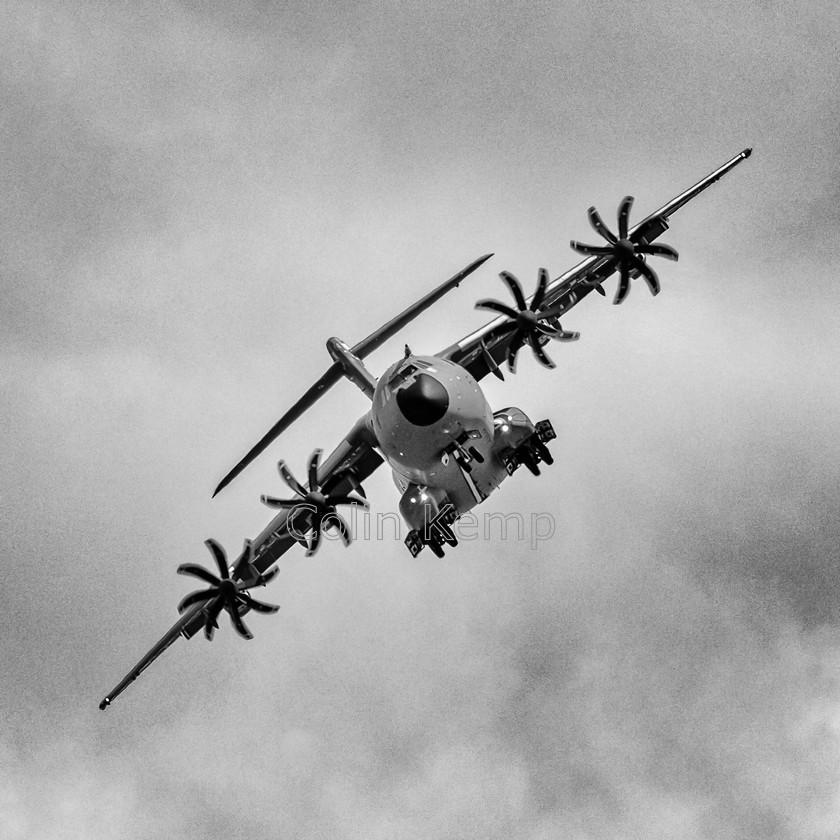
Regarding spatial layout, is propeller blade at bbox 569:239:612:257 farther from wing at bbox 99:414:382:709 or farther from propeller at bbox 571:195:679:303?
wing at bbox 99:414:382:709

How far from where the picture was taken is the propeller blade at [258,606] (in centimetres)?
3616

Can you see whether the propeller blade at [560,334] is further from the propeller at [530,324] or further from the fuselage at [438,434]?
the fuselage at [438,434]

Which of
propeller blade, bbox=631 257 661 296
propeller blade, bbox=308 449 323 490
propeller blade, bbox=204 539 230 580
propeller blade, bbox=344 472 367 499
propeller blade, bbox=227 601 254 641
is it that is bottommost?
propeller blade, bbox=227 601 254 641

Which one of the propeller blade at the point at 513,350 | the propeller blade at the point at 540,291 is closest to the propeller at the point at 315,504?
the propeller blade at the point at 513,350

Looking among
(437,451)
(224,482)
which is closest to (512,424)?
(437,451)

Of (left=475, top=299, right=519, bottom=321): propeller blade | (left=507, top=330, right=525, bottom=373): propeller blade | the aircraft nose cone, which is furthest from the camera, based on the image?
(left=507, top=330, right=525, bottom=373): propeller blade

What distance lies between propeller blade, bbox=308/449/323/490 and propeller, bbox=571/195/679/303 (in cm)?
1233

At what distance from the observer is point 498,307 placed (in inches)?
1391

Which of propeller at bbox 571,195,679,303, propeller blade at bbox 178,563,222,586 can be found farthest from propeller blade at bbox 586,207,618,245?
propeller blade at bbox 178,563,222,586

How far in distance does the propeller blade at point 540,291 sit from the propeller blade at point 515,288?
0.40 meters

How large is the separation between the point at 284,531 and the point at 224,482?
577 centimetres

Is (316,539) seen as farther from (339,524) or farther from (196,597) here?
(196,597)

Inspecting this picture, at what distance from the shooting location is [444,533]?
112ft

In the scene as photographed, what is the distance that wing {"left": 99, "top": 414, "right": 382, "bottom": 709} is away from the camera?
38.3 meters
